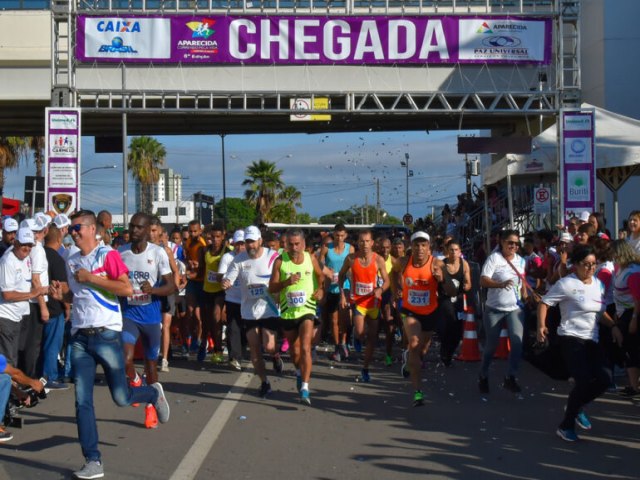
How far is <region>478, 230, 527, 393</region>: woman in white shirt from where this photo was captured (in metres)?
10.8

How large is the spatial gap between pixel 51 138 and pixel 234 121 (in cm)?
731

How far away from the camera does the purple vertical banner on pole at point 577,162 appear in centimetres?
1922

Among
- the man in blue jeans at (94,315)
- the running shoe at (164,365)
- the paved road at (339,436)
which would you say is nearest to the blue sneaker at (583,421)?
the paved road at (339,436)

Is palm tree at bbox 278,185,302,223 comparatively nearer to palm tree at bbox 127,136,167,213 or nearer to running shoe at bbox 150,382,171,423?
palm tree at bbox 127,136,167,213

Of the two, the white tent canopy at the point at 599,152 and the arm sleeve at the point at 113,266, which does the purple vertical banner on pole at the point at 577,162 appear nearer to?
the white tent canopy at the point at 599,152

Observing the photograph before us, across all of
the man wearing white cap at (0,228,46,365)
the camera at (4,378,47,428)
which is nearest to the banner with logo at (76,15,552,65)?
the camera at (4,378,47,428)

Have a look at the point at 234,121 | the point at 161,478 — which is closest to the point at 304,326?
the point at 161,478

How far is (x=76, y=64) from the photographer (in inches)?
813

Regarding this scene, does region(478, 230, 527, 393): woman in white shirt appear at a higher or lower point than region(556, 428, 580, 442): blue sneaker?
higher

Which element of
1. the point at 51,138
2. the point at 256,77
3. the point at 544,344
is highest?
the point at 256,77

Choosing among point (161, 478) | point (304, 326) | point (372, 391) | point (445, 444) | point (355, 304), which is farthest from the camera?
point (355, 304)

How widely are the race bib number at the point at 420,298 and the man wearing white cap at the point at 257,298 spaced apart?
165cm

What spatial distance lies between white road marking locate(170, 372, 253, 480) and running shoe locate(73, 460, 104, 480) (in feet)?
1.74

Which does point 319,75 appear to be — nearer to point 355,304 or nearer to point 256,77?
point 256,77
